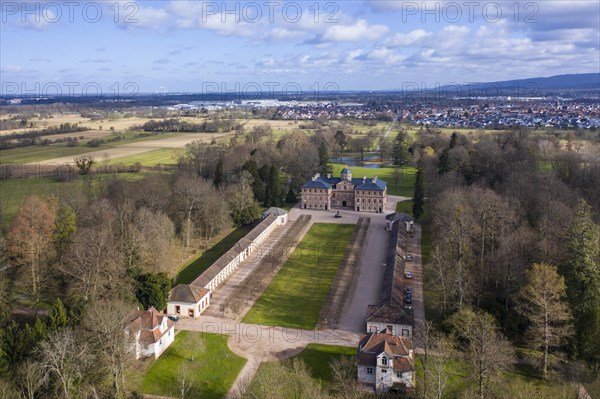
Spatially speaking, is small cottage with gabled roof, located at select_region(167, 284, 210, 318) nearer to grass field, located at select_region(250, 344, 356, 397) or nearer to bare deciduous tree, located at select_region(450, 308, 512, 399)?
grass field, located at select_region(250, 344, 356, 397)

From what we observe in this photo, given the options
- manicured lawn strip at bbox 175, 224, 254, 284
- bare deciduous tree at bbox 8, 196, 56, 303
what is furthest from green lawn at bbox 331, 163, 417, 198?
bare deciduous tree at bbox 8, 196, 56, 303

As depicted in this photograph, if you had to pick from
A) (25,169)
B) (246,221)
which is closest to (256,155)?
(246,221)

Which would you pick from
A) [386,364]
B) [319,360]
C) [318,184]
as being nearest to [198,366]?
[319,360]

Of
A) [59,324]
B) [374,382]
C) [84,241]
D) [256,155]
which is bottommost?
[374,382]

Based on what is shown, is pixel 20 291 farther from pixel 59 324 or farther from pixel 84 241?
pixel 59 324

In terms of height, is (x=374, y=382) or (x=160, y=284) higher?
(x=160, y=284)

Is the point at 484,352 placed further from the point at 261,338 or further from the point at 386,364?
the point at 261,338

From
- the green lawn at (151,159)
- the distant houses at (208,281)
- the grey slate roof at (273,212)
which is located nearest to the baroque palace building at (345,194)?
the grey slate roof at (273,212)
